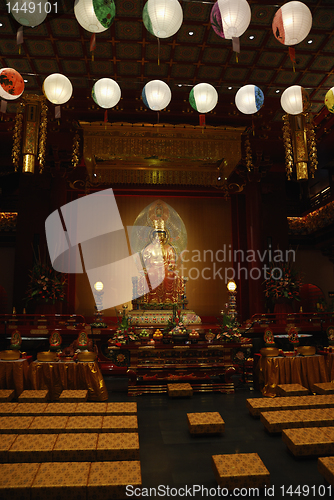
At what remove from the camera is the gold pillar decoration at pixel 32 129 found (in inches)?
187

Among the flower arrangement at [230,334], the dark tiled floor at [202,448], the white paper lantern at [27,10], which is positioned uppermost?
the white paper lantern at [27,10]

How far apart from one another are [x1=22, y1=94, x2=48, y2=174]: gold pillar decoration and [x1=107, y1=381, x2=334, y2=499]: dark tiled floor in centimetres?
337

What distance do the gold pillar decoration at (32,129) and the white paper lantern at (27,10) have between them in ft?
6.75

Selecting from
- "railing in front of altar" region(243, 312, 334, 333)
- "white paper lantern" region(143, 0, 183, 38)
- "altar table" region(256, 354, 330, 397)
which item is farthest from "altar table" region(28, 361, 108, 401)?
"white paper lantern" region(143, 0, 183, 38)

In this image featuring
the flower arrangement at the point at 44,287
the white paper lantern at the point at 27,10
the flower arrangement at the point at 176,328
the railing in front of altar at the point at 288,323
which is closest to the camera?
the white paper lantern at the point at 27,10

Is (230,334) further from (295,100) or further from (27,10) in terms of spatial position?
(27,10)

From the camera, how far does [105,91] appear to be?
412cm

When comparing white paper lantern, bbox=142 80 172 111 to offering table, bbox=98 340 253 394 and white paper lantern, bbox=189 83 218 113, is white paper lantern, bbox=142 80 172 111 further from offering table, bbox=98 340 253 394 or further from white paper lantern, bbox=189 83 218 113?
offering table, bbox=98 340 253 394

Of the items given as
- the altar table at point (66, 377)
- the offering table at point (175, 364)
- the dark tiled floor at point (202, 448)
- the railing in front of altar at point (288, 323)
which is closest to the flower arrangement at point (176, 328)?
the offering table at point (175, 364)

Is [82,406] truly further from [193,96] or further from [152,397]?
[193,96]

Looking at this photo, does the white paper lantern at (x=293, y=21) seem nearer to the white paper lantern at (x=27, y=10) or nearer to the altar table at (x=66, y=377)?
the white paper lantern at (x=27, y=10)

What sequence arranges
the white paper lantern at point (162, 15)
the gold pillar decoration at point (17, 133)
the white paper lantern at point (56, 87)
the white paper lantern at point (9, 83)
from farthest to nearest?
the gold pillar decoration at point (17, 133) < the white paper lantern at point (56, 87) < the white paper lantern at point (9, 83) < the white paper lantern at point (162, 15)

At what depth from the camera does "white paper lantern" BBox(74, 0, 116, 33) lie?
2.85 metres

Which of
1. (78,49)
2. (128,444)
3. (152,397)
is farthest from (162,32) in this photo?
(152,397)
